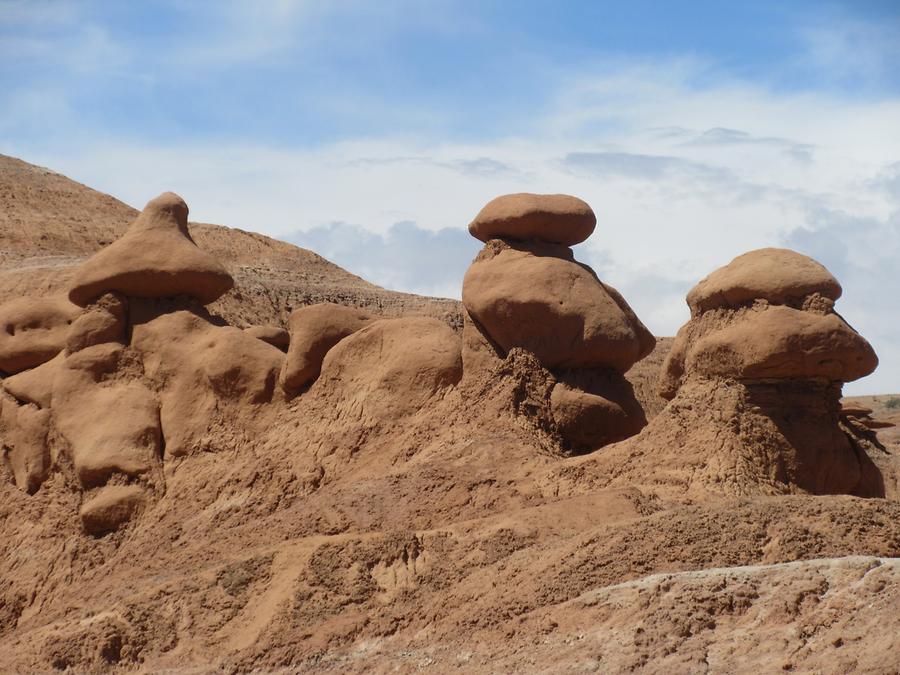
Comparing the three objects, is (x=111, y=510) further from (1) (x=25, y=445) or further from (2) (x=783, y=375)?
(2) (x=783, y=375)

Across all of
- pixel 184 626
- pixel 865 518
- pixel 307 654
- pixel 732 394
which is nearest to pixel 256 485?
pixel 184 626

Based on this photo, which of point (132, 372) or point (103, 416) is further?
point (132, 372)

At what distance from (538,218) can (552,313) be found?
1070mm

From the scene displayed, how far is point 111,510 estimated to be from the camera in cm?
1428

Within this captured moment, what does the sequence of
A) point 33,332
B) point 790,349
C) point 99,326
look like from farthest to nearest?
point 33,332 < point 99,326 < point 790,349

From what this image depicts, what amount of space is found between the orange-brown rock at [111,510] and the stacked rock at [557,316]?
3623mm

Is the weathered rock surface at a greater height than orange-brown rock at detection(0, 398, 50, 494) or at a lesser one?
greater

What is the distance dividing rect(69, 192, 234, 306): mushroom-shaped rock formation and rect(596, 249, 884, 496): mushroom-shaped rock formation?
5728 mm

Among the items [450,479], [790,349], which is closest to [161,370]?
[450,479]

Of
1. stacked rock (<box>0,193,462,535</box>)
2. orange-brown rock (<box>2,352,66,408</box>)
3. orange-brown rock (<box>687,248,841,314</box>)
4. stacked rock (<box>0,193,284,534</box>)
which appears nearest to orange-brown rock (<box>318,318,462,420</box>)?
stacked rock (<box>0,193,462,535</box>)

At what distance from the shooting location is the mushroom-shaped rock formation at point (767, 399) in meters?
11.6

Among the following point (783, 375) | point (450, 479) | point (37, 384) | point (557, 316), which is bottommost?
point (450, 479)

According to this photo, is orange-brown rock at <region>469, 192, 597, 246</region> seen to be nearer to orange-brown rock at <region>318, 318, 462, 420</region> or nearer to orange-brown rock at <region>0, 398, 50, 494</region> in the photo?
orange-brown rock at <region>318, 318, 462, 420</region>

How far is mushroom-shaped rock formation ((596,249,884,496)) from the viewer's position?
11648 millimetres
